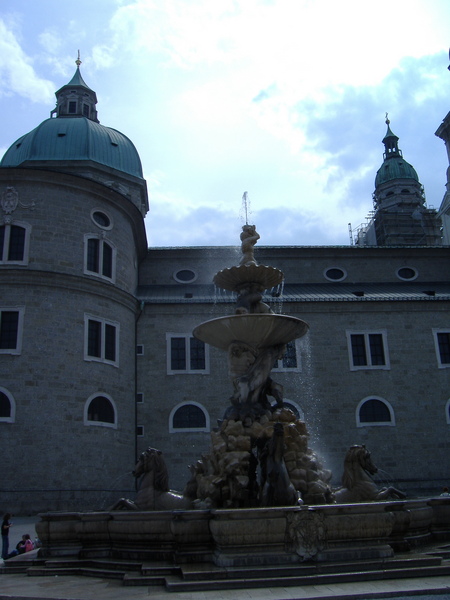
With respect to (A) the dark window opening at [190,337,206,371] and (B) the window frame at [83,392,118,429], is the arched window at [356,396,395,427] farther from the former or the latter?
(B) the window frame at [83,392,118,429]

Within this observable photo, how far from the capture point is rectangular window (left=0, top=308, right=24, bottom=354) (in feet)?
70.1

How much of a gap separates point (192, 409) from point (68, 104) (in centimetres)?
2552

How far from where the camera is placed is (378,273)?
32.9m

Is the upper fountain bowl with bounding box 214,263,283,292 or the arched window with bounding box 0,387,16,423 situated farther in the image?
the arched window with bounding box 0,387,16,423

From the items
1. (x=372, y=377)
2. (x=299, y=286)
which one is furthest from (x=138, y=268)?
(x=372, y=377)

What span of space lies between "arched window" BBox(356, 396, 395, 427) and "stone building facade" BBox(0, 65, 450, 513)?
46mm

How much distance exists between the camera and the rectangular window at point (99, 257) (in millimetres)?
24127

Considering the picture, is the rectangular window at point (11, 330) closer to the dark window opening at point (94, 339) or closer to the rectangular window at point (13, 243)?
the rectangular window at point (13, 243)

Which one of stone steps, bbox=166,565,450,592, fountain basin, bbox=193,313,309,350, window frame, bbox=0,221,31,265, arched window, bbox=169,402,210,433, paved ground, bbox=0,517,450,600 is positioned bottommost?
paved ground, bbox=0,517,450,600

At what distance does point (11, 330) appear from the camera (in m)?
21.7

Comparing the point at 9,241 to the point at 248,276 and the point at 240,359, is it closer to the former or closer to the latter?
the point at 248,276

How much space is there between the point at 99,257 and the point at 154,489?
1556cm

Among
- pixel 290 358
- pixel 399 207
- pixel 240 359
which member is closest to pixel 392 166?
pixel 399 207

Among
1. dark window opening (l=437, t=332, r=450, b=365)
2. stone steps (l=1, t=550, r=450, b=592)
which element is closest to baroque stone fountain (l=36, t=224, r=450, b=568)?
stone steps (l=1, t=550, r=450, b=592)
